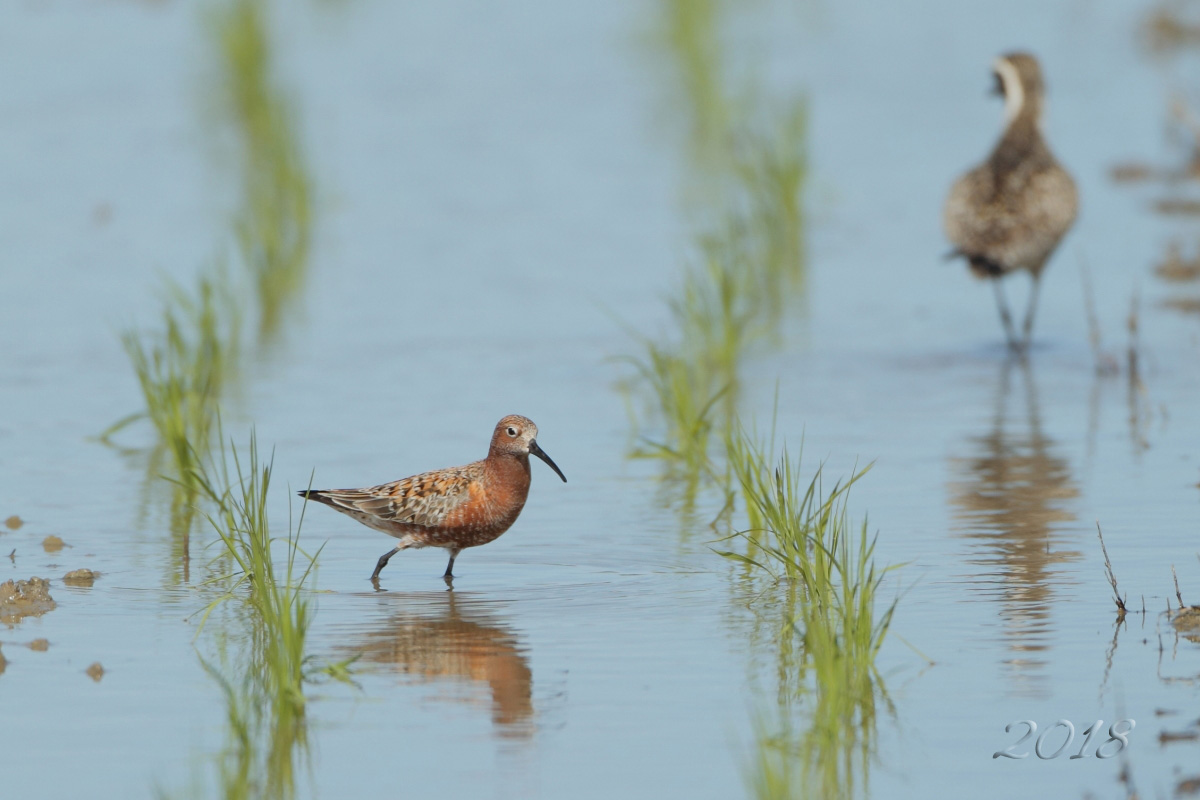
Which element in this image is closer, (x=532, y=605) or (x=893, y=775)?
(x=893, y=775)

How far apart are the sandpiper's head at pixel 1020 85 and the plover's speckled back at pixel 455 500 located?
684 cm

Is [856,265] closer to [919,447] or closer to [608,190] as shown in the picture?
[608,190]

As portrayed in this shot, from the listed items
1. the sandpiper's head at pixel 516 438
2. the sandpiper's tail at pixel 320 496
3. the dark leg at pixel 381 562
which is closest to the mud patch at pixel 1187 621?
the sandpiper's head at pixel 516 438

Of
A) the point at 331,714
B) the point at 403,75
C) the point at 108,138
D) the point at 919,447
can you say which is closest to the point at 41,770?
the point at 331,714

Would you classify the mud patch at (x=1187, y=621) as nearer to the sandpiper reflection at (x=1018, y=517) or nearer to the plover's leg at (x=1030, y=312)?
the sandpiper reflection at (x=1018, y=517)

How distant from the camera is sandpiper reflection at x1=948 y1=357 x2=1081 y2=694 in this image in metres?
7.06

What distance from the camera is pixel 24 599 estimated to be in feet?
24.8

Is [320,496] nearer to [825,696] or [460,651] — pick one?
[460,651]

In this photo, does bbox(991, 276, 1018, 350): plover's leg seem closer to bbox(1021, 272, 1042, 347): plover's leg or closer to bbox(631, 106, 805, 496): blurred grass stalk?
bbox(1021, 272, 1042, 347): plover's leg

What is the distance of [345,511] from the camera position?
8523 millimetres

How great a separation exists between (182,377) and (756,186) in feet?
23.1

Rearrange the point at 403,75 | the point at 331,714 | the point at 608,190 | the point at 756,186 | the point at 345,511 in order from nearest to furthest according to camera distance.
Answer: the point at 331,714 → the point at 345,511 → the point at 756,186 → the point at 608,190 → the point at 403,75

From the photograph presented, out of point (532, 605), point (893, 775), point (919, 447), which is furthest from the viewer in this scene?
point (919, 447)

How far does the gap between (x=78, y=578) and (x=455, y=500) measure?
159cm
